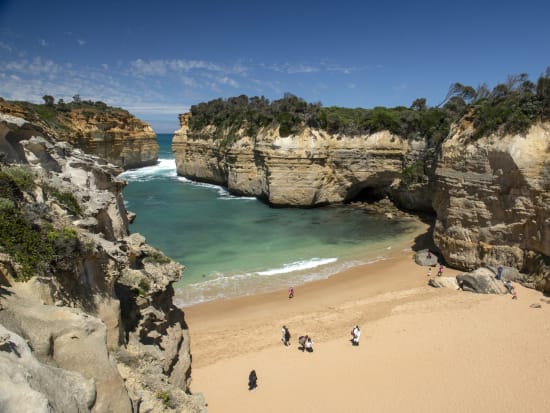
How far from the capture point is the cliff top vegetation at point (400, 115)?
49.4ft

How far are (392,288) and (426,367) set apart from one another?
6.09 metres

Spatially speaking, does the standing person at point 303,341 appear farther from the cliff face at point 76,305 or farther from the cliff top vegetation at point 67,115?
the cliff top vegetation at point 67,115

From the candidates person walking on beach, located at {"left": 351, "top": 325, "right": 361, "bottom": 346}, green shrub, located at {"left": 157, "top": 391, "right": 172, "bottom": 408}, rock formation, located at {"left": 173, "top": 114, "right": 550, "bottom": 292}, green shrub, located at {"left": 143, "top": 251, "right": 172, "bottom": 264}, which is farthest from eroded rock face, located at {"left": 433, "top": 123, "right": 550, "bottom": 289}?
green shrub, located at {"left": 157, "top": 391, "right": 172, "bottom": 408}

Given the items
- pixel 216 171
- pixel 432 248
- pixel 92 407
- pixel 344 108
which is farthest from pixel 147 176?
pixel 92 407

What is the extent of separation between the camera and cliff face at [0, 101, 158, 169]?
39.9 m

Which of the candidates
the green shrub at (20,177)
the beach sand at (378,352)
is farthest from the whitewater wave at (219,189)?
the green shrub at (20,177)

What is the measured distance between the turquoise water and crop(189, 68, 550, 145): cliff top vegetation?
23.3 ft

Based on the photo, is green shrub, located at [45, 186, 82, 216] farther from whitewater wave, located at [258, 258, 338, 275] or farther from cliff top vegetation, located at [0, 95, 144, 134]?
cliff top vegetation, located at [0, 95, 144, 134]

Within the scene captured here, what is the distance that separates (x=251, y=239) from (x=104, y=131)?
3113 cm

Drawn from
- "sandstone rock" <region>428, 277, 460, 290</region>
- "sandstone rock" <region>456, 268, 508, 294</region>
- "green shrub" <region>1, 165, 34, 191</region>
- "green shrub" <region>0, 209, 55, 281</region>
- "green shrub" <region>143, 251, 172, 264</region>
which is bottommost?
"sandstone rock" <region>428, 277, 460, 290</region>

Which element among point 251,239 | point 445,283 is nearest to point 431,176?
point 445,283

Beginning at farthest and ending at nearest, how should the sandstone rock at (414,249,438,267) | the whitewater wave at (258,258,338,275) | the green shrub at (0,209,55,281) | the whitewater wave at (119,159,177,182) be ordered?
the whitewater wave at (119,159,177,182) < the whitewater wave at (258,258,338,275) < the sandstone rock at (414,249,438,267) < the green shrub at (0,209,55,281)

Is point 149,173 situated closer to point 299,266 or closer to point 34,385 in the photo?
point 299,266

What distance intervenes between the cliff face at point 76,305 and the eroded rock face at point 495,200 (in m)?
12.7
